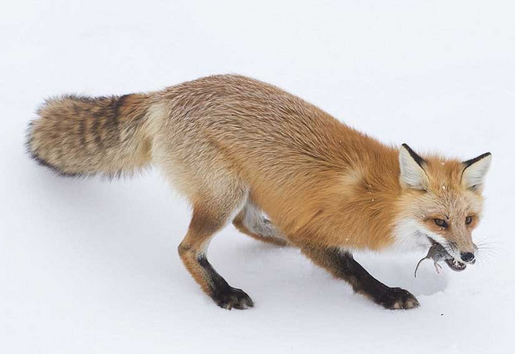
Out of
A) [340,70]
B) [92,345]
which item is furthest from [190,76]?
[92,345]

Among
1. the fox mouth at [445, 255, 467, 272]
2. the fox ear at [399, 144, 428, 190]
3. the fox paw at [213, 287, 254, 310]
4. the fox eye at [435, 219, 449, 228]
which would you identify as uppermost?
the fox ear at [399, 144, 428, 190]

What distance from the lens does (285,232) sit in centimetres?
488

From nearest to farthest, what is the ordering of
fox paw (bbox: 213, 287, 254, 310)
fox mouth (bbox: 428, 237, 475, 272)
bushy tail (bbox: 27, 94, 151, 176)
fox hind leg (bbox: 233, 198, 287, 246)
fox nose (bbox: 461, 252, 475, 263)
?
fox nose (bbox: 461, 252, 475, 263)
fox mouth (bbox: 428, 237, 475, 272)
fox paw (bbox: 213, 287, 254, 310)
bushy tail (bbox: 27, 94, 151, 176)
fox hind leg (bbox: 233, 198, 287, 246)

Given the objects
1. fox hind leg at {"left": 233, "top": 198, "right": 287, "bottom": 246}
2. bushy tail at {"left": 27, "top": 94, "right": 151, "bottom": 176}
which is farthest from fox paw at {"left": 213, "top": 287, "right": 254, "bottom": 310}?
bushy tail at {"left": 27, "top": 94, "right": 151, "bottom": 176}

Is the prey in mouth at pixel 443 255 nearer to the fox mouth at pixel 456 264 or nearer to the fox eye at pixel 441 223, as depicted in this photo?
the fox mouth at pixel 456 264

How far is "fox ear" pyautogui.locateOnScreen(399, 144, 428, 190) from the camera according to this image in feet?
13.8

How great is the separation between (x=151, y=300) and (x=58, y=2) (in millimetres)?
4895

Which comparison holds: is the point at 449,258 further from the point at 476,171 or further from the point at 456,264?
the point at 476,171

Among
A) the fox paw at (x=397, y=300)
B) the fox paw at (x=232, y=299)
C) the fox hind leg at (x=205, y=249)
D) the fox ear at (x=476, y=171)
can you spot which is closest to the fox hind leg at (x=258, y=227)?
the fox hind leg at (x=205, y=249)

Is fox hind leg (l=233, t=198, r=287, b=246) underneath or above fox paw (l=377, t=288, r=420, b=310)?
underneath

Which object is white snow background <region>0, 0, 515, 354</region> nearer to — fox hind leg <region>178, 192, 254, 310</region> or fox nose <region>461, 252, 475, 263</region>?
fox hind leg <region>178, 192, 254, 310</region>

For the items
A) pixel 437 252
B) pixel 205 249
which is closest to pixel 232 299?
pixel 205 249

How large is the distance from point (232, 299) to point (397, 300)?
46.1 inches

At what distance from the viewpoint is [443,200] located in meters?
4.21
